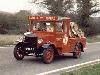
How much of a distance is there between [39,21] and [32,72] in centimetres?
452

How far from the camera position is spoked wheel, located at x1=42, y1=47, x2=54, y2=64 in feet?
55.0

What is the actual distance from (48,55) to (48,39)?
844mm

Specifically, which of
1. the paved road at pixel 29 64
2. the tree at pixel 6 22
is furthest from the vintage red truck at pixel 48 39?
the tree at pixel 6 22

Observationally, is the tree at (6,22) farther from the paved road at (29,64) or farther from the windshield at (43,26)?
the windshield at (43,26)

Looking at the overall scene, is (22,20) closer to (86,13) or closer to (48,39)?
(86,13)

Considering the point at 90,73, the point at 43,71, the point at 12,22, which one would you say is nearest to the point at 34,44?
the point at 43,71

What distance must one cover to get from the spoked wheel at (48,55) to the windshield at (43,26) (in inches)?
48.2

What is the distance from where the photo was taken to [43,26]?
18.6m

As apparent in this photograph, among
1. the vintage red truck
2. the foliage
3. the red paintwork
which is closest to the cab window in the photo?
the vintage red truck

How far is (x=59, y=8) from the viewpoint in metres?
44.6

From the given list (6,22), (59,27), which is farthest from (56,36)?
(6,22)

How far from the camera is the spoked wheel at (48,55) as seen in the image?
55.0ft

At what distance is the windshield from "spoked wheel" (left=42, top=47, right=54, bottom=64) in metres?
1.22

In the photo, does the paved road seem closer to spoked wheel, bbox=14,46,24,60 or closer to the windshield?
spoked wheel, bbox=14,46,24,60
